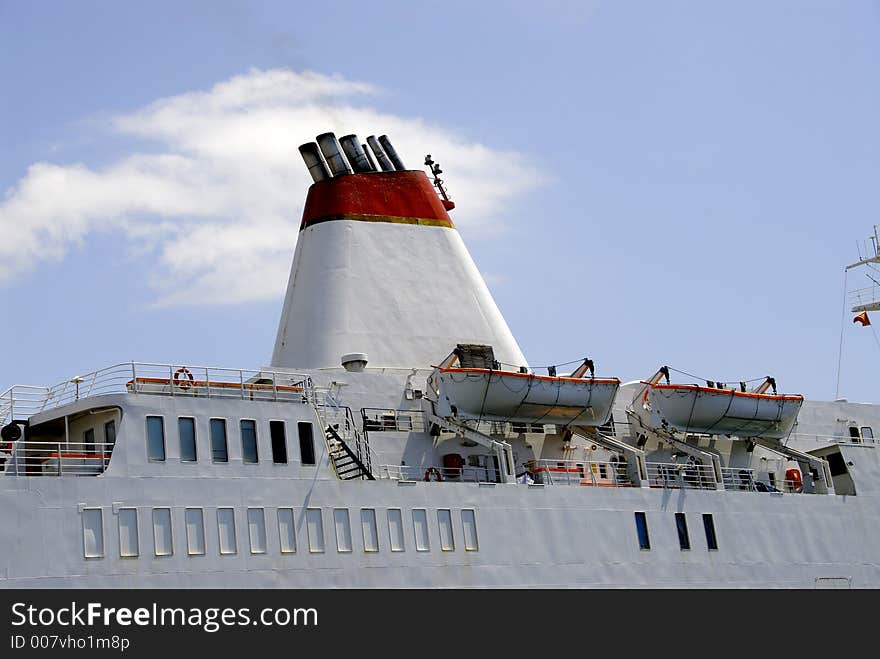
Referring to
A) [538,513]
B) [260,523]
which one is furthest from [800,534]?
[260,523]

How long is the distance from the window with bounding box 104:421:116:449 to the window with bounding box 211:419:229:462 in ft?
7.31

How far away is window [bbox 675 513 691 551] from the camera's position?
113ft

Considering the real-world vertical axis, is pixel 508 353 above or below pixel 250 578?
above

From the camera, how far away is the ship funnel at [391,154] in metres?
39.9

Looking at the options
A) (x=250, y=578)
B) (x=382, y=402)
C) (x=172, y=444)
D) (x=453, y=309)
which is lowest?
(x=250, y=578)

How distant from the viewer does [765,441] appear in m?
39.5

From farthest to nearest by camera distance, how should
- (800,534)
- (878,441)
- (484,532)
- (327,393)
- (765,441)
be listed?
(878,441) < (765,441) < (800,534) < (327,393) < (484,532)

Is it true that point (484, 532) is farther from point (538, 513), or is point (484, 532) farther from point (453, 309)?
point (453, 309)

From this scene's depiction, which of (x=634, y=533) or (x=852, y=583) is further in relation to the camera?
(x=852, y=583)

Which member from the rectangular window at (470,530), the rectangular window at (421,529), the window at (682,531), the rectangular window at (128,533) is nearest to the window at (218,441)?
the rectangular window at (128,533)

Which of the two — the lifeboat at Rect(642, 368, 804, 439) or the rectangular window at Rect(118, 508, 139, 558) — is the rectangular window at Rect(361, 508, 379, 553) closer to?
the rectangular window at Rect(118, 508, 139, 558)

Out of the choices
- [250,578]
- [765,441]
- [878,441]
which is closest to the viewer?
[250,578]

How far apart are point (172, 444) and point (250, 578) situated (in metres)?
3.53

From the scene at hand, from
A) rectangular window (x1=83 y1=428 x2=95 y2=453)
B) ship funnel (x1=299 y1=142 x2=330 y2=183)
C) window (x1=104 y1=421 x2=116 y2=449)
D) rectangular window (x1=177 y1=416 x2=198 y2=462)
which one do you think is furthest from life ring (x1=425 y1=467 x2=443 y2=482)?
ship funnel (x1=299 y1=142 x2=330 y2=183)
